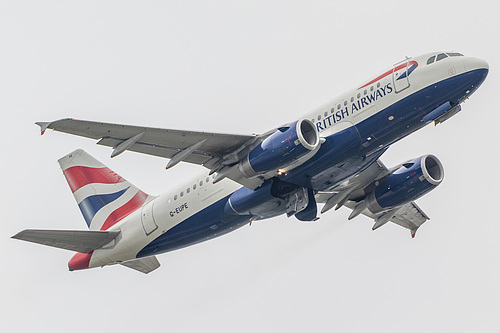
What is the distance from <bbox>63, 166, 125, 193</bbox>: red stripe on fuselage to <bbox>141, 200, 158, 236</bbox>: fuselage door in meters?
3.86

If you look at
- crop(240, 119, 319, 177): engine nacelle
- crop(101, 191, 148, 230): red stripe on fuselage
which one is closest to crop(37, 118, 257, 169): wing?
crop(240, 119, 319, 177): engine nacelle

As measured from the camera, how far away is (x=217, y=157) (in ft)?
114

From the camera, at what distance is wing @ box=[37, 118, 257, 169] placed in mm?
31797

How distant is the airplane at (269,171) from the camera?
32594 millimetres

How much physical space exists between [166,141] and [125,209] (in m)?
8.26

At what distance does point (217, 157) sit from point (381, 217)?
36.8 ft

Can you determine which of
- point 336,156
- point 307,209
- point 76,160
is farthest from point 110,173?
point 336,156

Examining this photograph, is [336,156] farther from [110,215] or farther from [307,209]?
[110,215]

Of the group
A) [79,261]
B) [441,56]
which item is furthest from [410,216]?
[79,261]

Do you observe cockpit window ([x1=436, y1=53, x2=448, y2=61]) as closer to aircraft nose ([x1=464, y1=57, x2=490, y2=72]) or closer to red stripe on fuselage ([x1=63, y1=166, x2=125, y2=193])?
aircraft nose ([x1=464, y1=57, x2=490, y2=72])

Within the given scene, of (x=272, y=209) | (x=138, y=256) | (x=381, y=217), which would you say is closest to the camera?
(x=272, y=209)

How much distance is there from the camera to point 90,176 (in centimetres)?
4234

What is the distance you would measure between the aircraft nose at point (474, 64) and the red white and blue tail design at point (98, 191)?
1691 cm

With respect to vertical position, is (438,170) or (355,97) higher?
(355,97)
